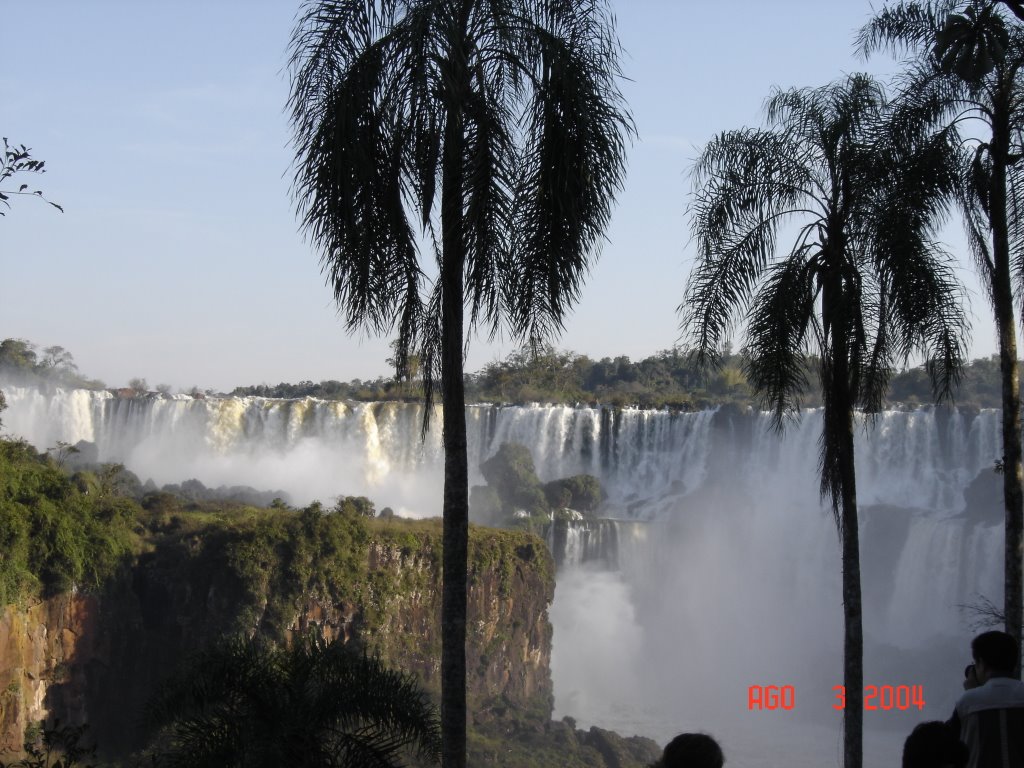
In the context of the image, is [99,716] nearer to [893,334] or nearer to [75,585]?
[75,585]

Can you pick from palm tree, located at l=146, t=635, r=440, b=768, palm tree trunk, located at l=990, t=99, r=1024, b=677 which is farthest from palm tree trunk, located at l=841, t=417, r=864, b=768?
palm tree, located at l=146, t=635, r=440, b=768

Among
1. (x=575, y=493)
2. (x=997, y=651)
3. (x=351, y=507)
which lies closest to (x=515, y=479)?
(x=575, y=493)

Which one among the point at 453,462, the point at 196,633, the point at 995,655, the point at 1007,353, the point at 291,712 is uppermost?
the point at 1007,353

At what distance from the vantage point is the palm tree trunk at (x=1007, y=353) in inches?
350

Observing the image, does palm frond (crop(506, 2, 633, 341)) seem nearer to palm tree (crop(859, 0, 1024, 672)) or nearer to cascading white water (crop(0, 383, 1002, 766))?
palm tree (crop(859, 0, 1024, 672))

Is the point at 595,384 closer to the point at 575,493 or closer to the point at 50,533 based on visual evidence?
the point at 575,493

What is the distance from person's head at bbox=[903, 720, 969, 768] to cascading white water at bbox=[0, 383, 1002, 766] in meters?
20.6

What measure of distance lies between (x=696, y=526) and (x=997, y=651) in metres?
34.2

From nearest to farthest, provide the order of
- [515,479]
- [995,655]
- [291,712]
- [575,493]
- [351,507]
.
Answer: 1. [995,655]
2. [291,712]
3. [351,507]
4. [515,479]
5. [575,493]

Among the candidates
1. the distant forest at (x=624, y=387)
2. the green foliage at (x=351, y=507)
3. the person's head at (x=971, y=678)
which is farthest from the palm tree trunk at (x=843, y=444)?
the distant forest at (x=624, y=387)

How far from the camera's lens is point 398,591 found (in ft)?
76.8

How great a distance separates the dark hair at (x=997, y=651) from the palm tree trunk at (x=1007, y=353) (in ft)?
16.2

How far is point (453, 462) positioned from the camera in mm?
6672

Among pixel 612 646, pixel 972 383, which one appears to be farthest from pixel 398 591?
pixel 972 383
